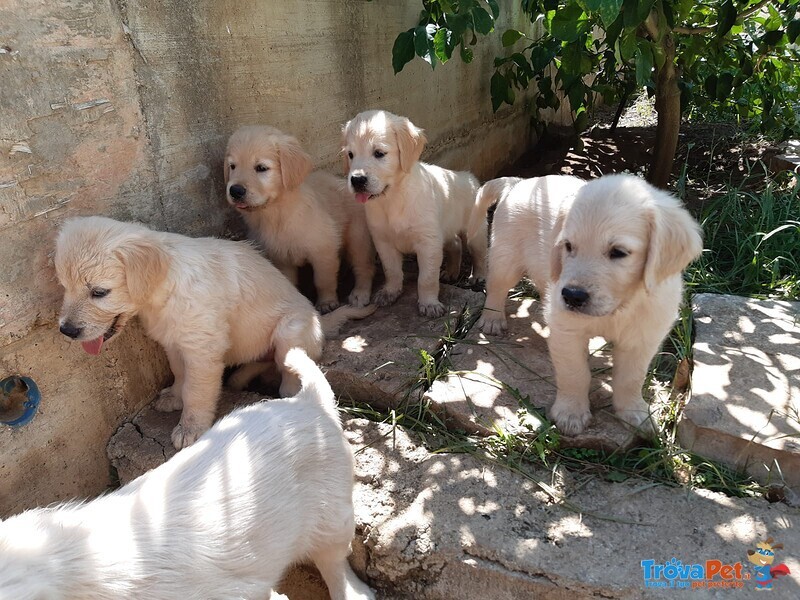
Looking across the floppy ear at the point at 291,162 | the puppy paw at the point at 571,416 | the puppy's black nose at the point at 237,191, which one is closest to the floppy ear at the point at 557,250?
the puppy paw at the point at 571,416

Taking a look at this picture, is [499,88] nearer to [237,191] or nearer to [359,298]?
[359,298]

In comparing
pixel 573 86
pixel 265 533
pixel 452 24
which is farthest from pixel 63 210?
pixel 573 86

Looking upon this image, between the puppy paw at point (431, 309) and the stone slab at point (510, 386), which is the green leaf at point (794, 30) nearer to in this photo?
the stone slab at point (510, 386)

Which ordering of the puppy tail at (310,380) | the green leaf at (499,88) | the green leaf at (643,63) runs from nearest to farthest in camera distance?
1. the puppy tail at (310,380)
2. the green leaf at (643,63)
3. the green leaf at (499,88)

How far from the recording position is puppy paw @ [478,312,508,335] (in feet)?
14.6

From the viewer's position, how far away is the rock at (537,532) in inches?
105

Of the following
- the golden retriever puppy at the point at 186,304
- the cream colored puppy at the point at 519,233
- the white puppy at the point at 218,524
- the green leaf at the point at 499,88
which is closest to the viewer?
the white puppy at the point at 218,524

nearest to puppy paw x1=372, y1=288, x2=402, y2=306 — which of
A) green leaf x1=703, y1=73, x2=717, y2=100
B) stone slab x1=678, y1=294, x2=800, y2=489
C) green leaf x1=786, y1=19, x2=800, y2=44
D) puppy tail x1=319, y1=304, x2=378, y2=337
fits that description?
puppy tail x1=319, y1=304, x2=378, y2=337

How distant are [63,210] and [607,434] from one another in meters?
3.08

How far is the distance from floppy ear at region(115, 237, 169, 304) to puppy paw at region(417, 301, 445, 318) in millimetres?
2041

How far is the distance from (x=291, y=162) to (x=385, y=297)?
4.32 feet

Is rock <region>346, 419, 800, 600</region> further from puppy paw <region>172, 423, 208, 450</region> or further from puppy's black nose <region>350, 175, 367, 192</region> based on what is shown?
puppy's black nose <region>350, 175, 367, 192</region>

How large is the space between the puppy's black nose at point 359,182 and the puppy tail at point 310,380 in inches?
65.5

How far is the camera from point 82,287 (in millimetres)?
3092
